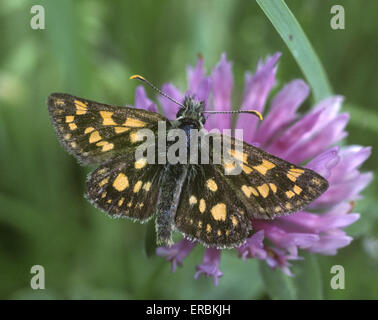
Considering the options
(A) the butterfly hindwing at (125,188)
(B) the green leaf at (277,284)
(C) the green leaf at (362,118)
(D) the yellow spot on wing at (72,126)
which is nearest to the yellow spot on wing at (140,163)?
(A) the butterfly hindwing at (125,188)

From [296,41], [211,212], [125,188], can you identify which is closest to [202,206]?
[211,212]

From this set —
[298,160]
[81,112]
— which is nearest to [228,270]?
[298,160]

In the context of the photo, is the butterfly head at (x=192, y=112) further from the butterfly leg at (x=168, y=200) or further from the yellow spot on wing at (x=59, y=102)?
the yellow spot on wing at (x=59, y=102)

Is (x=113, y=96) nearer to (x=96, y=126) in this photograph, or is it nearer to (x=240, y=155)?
(x=96, y=126)

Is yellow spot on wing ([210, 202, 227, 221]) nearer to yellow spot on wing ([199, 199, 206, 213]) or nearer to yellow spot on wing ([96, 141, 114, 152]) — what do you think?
yellow spot on wing ([199, 199, 206, 213])
